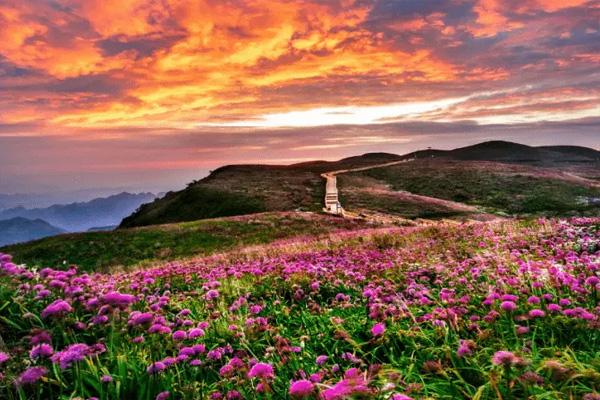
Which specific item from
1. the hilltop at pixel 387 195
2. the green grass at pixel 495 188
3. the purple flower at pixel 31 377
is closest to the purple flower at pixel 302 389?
the purple flower at pixel 31 377

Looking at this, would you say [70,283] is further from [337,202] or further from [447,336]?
[337,202]

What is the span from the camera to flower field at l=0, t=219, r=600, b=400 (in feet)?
11.3

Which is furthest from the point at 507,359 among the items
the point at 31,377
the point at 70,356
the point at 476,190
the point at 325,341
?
the point at 476,190

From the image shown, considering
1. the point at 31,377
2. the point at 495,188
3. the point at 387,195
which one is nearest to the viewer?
the point at 31,377

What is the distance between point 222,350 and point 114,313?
4.47 feet

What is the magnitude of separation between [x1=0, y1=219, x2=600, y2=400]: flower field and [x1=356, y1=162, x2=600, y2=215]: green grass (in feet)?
153

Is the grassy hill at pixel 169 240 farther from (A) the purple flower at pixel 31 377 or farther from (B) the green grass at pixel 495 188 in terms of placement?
(B) the green grass at pixel 495 188

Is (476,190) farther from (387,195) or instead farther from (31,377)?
(31,377)

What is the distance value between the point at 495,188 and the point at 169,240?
173ft

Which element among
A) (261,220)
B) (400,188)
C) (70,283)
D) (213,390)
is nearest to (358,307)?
(213,390)

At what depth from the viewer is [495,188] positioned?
215 feet

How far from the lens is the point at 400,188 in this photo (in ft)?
243

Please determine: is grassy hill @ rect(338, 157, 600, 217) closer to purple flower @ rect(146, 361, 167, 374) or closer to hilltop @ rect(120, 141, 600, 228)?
hilltop @ rect(120, 141, 600, 228)

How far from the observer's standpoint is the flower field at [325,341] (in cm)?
343
